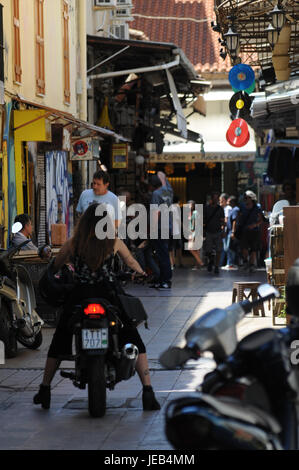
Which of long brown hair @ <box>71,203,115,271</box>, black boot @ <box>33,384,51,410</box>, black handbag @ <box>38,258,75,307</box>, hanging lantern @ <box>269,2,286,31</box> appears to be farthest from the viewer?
hanging lantern @ <box>269,2,286,31</box>

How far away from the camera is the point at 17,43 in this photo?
17.9 m

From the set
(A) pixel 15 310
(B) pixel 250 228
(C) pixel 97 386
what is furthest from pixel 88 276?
(B) pixel 250 228

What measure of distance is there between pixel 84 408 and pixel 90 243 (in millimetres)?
1313

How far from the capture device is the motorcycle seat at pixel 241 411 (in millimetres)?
4594

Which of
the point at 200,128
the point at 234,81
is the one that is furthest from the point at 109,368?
the point at 200,128

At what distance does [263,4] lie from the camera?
17.3 m

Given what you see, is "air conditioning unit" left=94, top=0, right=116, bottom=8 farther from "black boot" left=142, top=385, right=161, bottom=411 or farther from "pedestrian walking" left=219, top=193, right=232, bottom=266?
"black boot" left=142, top=385, right=161, bottom=411

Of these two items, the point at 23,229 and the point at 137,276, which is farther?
the point at 23,229

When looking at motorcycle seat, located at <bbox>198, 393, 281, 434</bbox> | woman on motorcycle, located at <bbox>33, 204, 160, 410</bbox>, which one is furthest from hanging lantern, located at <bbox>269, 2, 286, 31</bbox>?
motorcycle seat, located at <bbox>198, 393, 281, 434</bbox>

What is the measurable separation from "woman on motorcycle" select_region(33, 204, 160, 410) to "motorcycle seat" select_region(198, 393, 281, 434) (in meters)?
3.41

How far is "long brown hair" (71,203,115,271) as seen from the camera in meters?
8.01

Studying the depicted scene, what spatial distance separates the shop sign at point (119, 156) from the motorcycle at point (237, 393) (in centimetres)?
2117

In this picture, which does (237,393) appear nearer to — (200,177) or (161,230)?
(161,230)
